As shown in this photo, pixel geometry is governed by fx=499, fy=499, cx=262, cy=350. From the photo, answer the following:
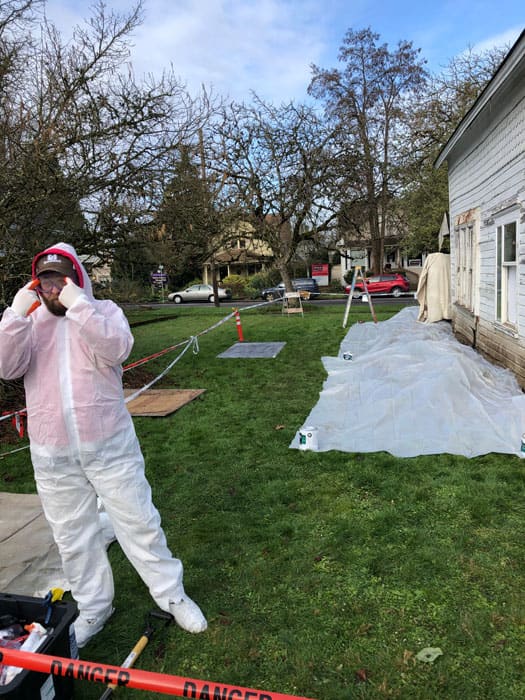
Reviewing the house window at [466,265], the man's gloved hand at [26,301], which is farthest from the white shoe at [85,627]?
the house window at [466,265]

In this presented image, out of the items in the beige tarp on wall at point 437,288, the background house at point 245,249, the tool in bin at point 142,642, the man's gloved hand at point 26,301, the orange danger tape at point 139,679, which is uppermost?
the background house at point 245,249

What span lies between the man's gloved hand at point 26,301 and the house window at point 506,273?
628 centimetres

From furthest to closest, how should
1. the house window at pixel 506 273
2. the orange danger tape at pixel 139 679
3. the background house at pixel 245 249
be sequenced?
the background house at pixel 245 249, the house window at pixel 506 273, the orange danger tape at pixel 139 679

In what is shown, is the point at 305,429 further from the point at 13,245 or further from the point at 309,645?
the point at 13,245

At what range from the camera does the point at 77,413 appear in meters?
2.33

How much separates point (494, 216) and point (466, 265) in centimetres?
261

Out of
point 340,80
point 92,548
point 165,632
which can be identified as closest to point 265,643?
point 165,632

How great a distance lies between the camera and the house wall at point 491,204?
20.6 ft

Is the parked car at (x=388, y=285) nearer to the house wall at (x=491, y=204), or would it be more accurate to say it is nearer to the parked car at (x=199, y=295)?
the parked car at (x=199, y=295)

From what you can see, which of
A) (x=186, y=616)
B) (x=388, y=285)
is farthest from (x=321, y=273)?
(x=186, y=616)

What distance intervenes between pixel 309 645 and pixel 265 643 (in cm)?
22

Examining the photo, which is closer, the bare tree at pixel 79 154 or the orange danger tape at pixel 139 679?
the orange danger tape at pixel 139 679

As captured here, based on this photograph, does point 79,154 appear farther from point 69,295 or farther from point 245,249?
point 245,249

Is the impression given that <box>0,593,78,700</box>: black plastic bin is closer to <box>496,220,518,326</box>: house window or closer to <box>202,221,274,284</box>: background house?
<box>496,220,518,326</box>: house window
